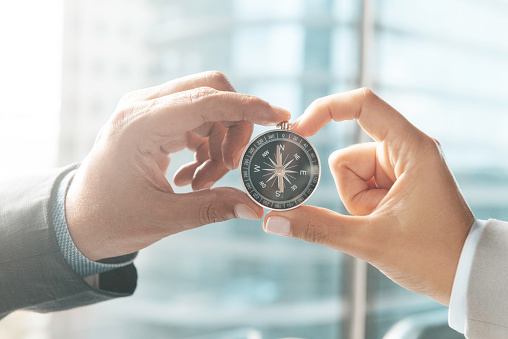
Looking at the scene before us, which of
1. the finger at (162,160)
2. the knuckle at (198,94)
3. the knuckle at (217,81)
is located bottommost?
the finger at (162,160)

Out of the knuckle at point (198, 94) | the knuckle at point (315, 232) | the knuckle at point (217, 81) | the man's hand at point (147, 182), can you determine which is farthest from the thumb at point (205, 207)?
the knuckle at point (217, 81)

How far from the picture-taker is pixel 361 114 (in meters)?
1.27

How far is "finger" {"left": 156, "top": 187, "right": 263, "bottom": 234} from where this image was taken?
4.09ft

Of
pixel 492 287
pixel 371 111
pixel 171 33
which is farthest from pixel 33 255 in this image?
pixel 171 33

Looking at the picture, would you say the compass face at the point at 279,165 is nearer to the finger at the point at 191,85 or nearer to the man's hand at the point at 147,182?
the man's hand at the point at 147,182

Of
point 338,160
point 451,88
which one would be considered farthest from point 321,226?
point 451,88

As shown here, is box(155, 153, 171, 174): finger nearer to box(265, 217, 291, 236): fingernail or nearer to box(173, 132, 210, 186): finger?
box(173, 132, 210, 186): finger

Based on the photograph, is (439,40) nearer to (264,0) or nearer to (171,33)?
(264,0)

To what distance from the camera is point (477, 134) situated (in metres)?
2.71

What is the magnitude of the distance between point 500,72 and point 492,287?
1896 mm

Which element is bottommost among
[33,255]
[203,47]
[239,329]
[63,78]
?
[239,329]

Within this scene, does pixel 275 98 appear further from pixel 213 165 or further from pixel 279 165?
pixel 279 165

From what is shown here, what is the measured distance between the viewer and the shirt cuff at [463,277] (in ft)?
3.77

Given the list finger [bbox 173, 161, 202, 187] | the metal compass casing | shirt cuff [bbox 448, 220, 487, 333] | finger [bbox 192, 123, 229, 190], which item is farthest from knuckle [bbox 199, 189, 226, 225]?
shirt cuff [bbox 448, 220, 487, 333]
